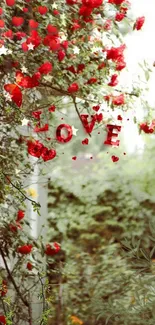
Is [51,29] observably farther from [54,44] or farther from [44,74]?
[44,74]

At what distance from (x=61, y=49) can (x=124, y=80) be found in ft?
2.63

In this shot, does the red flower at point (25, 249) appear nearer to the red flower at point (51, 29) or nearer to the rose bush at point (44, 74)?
the rose bush at point (44, 74)

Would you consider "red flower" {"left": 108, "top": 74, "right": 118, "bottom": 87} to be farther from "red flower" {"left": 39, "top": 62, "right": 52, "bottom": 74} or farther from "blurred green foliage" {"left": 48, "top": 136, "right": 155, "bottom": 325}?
"blurred green foliage" {"left": 48, "top": 136, "right": 155, "bottom": 325}

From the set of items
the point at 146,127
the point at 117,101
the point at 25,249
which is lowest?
the point at 25,249

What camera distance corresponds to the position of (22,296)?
3014mm

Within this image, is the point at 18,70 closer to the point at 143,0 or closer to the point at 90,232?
the point at 143,0

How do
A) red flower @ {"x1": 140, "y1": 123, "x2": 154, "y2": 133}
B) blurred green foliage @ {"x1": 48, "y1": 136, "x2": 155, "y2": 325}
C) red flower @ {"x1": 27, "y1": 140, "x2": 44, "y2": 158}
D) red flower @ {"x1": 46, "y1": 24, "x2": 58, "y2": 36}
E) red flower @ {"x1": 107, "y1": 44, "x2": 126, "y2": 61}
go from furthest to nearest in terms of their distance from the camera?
blurred green foliage @ {"x1": 48, "y1": 136, "x2": 155, "y2": 325} < red flower @ {"x1": 140, "y1": 123, "x2": 154, "y2": 133} < red flower @ {"x1": 107, "y1": 44, "x2": 126, "y2": 61} < red flower @ {"x1": 27, "y1": 140, "x2": 44, "y2": 158} < red flower @ {"x1": 46, "y1": 24, "x2": 58, "y2": 36}

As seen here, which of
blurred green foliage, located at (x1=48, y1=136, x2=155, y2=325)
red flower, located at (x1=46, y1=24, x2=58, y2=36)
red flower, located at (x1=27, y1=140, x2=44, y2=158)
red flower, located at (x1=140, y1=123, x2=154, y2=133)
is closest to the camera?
red flower, located at (x1=46, y1=24, x2=58, y2=36)

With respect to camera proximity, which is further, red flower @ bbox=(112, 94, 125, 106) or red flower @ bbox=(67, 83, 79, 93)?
red flower @ bbox=(112, 94, 125, 106)

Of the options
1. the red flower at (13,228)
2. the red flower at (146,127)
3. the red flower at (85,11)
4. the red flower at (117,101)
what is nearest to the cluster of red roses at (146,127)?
the red flower at (146,127)

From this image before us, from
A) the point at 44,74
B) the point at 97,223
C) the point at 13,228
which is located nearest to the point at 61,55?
the point at 44,74

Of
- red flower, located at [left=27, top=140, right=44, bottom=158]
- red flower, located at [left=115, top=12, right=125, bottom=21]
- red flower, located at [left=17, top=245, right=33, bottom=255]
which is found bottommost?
red flower, located at [left=17, top=245, right=33, bottom=255]

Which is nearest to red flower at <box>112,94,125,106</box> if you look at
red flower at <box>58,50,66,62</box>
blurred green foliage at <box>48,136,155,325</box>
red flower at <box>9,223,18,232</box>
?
red flower at <box>58,50,66,62</box>

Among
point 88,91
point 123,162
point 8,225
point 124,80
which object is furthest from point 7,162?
point 123,162
